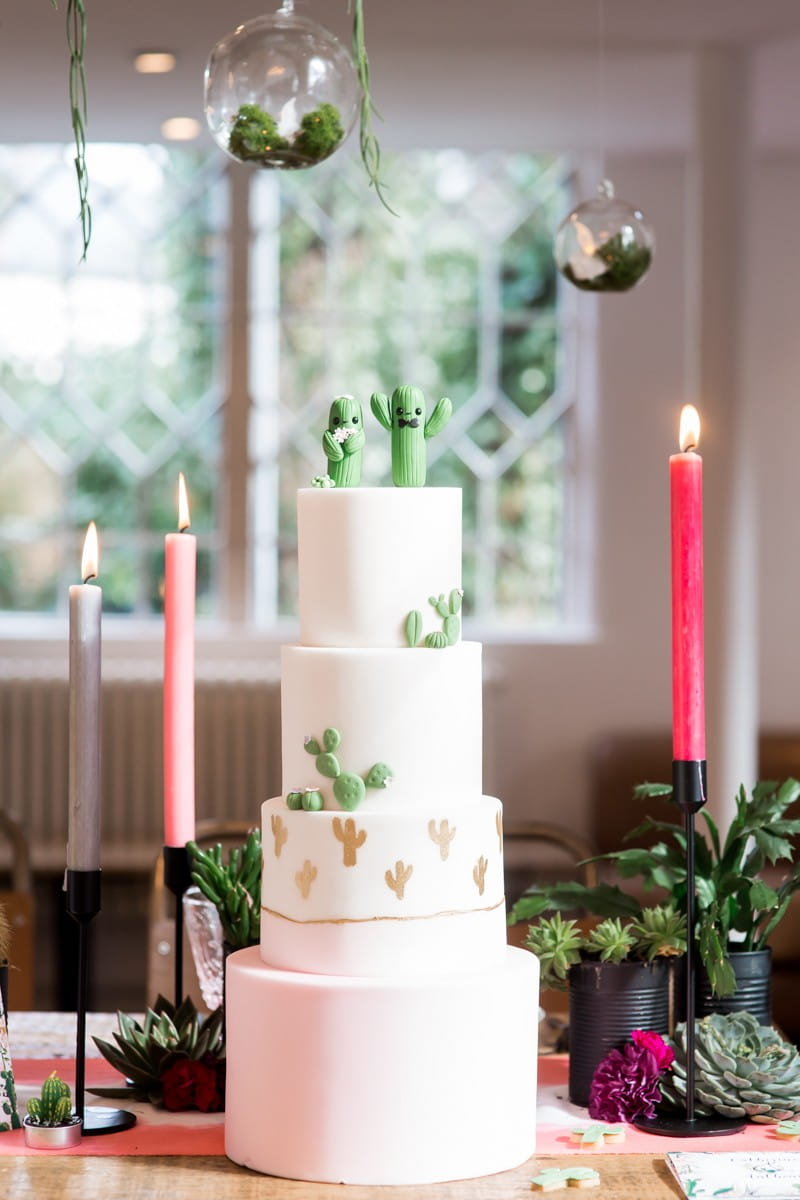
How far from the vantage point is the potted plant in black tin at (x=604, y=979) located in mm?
1285

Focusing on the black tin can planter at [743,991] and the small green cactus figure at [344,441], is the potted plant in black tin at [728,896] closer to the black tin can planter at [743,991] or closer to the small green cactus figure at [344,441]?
the black tin can planter at [743,991]

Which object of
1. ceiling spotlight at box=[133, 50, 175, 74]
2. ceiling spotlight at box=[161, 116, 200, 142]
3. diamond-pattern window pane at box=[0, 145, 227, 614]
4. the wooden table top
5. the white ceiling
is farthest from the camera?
diamond-pattern window pane at box=[0, 145, 227, 614]

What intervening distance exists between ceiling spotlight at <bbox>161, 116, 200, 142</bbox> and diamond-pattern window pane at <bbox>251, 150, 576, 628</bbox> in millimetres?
467

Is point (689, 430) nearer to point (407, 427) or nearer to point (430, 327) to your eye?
point (407, 427)

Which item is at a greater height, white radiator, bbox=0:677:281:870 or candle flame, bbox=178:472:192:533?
candle flame, bbox=178:472:192:533

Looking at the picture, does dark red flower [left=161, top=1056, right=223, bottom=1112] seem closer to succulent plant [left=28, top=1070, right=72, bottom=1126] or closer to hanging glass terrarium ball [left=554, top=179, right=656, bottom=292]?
succulent plant [left=28, top=1070, right=72, bottom=1126]

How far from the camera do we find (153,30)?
3.70m

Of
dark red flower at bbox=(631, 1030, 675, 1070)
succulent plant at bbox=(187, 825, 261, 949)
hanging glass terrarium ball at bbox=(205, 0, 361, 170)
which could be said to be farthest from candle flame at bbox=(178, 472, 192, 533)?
dark red flower at bbox=(631, 1030, 675, 1070)

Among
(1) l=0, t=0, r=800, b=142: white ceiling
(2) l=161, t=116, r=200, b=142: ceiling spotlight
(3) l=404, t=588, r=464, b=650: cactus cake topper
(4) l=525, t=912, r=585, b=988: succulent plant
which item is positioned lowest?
(4) l=525, t=912, r=585, b=988: succulent plant

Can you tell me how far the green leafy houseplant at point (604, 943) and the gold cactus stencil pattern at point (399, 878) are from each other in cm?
21

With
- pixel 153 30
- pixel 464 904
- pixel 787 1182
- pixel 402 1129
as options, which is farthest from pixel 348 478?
pixel 153 30

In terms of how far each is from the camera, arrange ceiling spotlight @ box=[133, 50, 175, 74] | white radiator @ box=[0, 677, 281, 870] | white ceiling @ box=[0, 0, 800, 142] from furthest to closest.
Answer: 1. white radiator @ box=[0, 677, 281, 870]
2. ceiling spotlight @ box=[133, 50, 175, 74]
3. white ceiling @ box=[0, 0, 800, 142]

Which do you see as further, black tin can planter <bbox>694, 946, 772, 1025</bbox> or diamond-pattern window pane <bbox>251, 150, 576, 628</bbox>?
diamond-pattern window pane <bbox>251, 150, 576, 628</bbox>

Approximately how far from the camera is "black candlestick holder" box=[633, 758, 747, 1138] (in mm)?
1183
